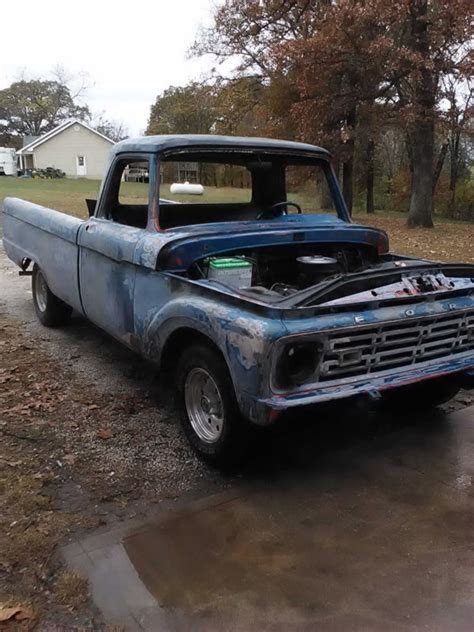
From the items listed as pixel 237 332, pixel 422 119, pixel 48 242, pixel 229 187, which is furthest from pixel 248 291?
pixel 422 119

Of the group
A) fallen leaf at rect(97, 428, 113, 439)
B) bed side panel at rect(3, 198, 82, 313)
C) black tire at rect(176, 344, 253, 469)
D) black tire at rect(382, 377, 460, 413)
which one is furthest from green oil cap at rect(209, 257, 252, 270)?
bed side panel at rect(3, 198, 82, 313)

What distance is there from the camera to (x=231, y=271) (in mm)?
3709

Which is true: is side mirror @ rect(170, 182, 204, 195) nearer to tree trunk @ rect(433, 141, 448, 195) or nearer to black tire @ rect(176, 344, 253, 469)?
black tire @ rect(176, 344, 253, 469)

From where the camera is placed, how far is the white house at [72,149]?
5538cm

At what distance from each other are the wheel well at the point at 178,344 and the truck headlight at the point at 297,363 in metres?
0.44

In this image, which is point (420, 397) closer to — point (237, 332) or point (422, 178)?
point (237, 332)

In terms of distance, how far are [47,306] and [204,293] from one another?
3250mm

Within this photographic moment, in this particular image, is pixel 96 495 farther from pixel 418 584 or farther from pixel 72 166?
pixel 72 166

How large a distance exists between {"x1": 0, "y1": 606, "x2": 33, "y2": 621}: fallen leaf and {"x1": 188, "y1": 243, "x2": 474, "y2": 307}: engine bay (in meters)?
1.75

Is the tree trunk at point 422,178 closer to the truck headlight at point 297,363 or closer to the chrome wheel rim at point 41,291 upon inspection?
the chrome wheel rim at point 41,291

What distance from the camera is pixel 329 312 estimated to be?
9.58 feet

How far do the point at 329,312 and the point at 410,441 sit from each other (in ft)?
4.63

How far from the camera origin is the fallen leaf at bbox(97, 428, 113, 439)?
12.4 ft

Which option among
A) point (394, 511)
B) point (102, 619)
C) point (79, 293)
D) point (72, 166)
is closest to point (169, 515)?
point (102, 619)
